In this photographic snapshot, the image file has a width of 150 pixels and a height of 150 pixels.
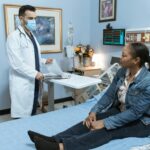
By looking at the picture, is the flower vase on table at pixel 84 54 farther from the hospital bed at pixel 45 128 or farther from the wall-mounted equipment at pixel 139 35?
the hospital bed at pixel 45 128

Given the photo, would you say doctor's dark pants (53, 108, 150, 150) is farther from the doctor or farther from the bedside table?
the bedside table

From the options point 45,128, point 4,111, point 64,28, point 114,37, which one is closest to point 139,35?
point 114,37

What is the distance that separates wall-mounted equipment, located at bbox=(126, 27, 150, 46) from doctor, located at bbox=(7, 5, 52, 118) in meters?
1.24

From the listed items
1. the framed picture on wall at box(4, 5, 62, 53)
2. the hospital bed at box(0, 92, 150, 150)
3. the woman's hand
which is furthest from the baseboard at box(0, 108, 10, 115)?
the woman's hand

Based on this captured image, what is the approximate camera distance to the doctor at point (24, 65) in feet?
8.02

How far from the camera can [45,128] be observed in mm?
1844

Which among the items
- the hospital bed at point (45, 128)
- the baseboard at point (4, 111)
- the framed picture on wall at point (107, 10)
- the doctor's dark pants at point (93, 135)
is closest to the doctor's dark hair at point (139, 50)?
the doctor's dark pants at point (93, 135)

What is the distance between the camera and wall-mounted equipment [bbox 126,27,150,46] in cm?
279

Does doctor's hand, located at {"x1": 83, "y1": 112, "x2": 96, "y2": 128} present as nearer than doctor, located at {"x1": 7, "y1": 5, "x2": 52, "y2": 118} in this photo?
Yes

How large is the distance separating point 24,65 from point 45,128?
33.8 inches

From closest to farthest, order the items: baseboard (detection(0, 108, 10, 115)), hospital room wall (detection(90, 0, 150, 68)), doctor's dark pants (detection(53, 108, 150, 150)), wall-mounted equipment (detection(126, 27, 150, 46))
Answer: doctor's dark pants (detection(53, 108, 150, 150)) < wall-mounted equipment (detection(126, 27, 150, 46)) < hospital room wall (detection(90, 0, 150, 68)) < baseboard (detection(0, 108, 10, 115))

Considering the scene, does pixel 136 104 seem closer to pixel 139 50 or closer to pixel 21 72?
pixel 139 50

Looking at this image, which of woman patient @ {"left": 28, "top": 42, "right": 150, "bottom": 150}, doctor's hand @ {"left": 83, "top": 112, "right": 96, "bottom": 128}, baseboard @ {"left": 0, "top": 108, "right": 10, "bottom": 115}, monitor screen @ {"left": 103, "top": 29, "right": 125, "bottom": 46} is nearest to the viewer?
Result: woman patient @ {"left": 28, "top": 42, "right": 150, "bottom": 150}

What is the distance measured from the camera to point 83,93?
10.1ft
